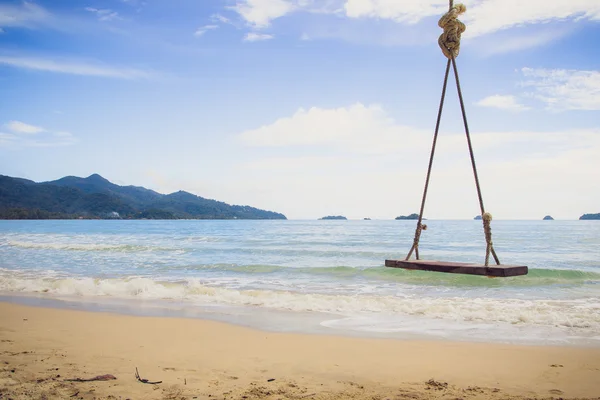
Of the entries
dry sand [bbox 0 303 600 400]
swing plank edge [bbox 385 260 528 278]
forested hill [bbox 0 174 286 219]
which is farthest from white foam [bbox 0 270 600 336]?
forested hill [bbox 0 174 286 219]

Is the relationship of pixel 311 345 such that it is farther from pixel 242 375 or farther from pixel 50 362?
pixel 50 362

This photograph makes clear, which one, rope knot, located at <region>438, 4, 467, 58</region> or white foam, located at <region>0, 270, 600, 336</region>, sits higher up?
rope knot, located at <region>438, 4, 467, 58</region>

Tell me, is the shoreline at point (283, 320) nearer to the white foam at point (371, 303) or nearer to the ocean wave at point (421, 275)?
the white foam at point (371, 303)

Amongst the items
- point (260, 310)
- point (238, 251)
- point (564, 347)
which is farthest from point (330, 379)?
point (238, 251)

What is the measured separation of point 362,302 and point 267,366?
15.6ft

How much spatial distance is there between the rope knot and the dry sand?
138 inches

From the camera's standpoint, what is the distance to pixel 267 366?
4.91 metres

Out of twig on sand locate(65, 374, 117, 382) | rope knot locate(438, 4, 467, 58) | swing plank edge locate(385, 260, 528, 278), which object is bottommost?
twig on sand locate(65, 374, 117, 382)

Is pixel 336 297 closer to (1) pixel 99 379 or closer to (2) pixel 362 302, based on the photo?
(2) pixel 362 302

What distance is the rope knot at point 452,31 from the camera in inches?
189

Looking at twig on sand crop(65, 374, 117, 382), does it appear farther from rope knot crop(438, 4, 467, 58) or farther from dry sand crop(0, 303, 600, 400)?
rope knot crop(438, 4, 467, 58)

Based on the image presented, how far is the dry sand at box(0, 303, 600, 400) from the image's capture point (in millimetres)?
4094

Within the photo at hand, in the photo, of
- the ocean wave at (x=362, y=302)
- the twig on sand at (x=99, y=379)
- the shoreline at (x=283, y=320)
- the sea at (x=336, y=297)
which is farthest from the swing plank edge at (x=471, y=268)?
the ocean wave at (x=362, y=302)

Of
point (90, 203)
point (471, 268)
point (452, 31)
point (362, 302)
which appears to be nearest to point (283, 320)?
point (362, 302)
